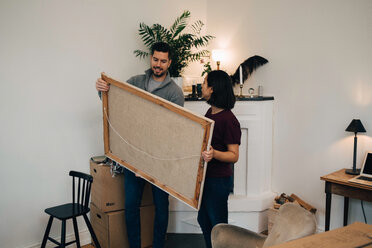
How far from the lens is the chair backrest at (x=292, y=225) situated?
1354 millimetres

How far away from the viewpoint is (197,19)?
3871 mm

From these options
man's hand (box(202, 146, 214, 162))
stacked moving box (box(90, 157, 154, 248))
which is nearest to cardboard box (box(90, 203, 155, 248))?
stacked moving box (box(90, 157, 154, 248))

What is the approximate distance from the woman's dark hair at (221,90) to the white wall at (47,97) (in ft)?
4.44

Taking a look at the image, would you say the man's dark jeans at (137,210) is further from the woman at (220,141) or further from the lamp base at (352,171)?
the lamp base at (352,171)

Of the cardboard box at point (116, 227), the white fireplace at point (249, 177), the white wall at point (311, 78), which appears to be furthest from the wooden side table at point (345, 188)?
the cardboard box at point (116, 227)

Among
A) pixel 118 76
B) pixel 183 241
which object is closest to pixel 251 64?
pixel 118 76

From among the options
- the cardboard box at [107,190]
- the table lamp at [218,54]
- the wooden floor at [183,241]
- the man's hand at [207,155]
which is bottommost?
the wooden floor at [183,241]

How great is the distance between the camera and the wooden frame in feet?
5.99

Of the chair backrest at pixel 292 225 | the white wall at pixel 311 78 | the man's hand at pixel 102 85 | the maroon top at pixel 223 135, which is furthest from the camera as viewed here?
the white wall at pixel 311 78

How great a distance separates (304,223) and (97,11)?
8.08ft

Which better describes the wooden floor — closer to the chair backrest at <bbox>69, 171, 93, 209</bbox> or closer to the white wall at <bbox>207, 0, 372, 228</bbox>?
the chair backrest at <bbox>69, 171, 93, 209</bbox>

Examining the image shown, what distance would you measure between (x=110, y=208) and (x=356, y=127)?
2.10 meters

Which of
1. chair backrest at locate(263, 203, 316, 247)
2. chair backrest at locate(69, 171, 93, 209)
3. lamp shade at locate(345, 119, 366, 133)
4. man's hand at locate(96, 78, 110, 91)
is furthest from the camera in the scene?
lamp shade at locate(345, 119, 366, 133)

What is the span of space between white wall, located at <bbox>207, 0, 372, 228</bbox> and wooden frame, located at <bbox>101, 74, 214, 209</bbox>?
1.72m
